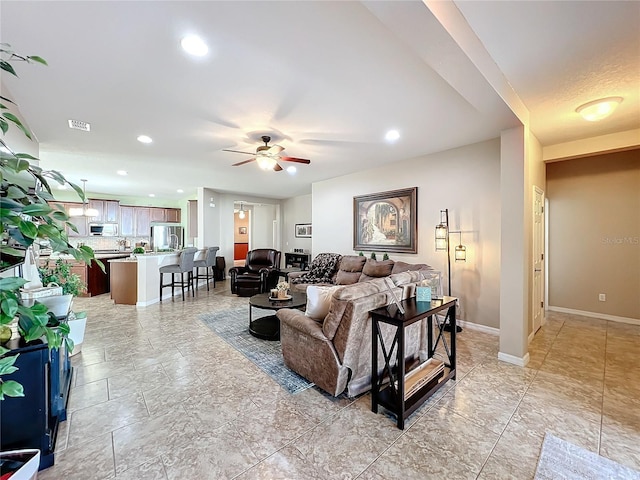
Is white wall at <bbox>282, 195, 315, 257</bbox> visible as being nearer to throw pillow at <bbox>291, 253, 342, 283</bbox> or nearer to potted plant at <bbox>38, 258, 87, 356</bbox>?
throw pillow at <bbox>291, 253, 342, 283</bbox>

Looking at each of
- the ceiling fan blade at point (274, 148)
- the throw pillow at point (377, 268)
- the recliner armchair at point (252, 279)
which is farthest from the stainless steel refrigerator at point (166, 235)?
the throw pillow at point (377, 268)

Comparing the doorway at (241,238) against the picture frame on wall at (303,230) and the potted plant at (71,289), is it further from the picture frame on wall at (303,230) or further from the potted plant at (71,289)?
the potted plant at (71,289)

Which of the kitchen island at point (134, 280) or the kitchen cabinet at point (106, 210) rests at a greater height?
the kitchen cabinet at point (106, 210)

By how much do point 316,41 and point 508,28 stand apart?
4.12ft

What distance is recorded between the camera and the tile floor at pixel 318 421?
5.54 ft

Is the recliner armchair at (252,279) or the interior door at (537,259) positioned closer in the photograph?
the interior door at (537,259)

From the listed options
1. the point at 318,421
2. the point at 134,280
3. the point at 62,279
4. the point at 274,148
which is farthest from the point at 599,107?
the point at 134,280

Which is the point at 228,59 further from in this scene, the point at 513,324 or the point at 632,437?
the point at 632,437

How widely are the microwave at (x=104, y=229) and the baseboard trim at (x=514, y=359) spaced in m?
9.74

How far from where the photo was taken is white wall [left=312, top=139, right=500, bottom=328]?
387 centimetres

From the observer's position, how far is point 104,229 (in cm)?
808

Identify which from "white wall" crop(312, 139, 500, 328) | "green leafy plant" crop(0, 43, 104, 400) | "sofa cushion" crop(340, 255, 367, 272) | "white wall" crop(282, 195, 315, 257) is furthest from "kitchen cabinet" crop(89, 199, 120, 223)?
"green leafy plant" crop(0, 43, 104, 400)

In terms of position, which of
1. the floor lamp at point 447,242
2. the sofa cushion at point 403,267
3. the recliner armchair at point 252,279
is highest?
the floor lamp at point 447,242

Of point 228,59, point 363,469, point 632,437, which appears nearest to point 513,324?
point 632,437
